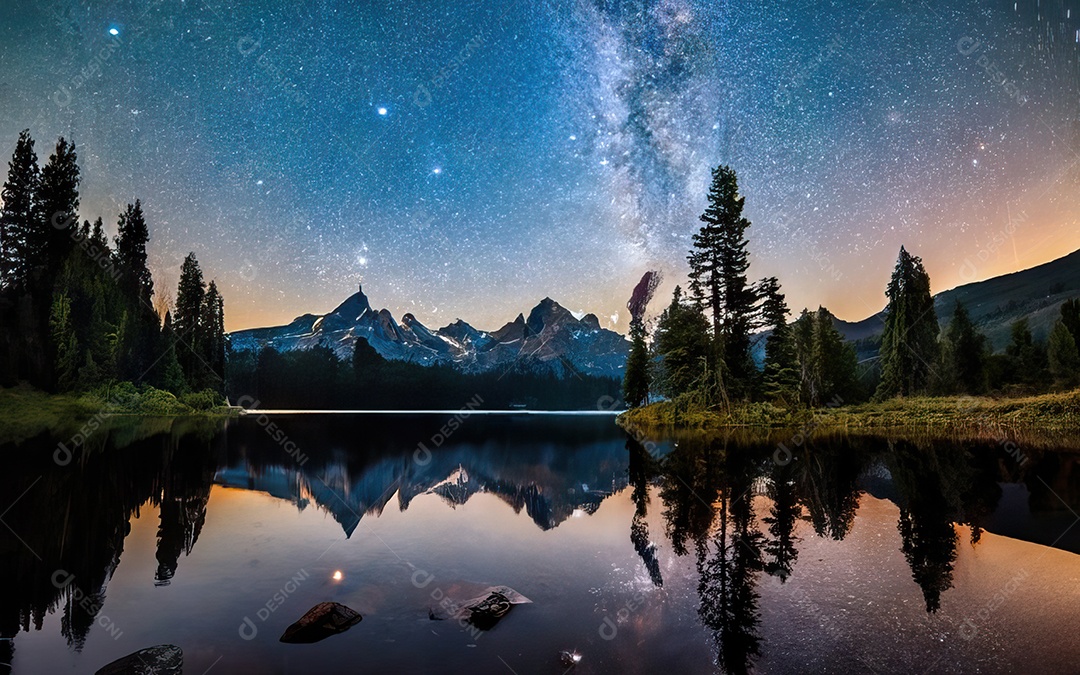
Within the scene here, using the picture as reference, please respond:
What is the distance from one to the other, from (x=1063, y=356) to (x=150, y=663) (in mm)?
91520

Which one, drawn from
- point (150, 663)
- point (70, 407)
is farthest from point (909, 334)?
point (70, 407)

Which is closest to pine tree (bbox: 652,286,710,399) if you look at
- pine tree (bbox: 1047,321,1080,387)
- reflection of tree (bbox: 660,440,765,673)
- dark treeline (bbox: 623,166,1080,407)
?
dark treeline (bbox: 623,166,1080,407)

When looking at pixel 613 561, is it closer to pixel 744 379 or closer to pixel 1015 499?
pixel 1015 499

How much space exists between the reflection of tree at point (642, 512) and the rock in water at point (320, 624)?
5969 mm

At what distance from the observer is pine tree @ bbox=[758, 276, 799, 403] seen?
163 feet

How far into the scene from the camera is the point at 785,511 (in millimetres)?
16344

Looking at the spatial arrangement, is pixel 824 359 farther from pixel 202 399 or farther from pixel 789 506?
pixel 202 399

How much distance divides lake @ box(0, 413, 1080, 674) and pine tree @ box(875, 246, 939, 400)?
4233 cm

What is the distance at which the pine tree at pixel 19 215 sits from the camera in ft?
210

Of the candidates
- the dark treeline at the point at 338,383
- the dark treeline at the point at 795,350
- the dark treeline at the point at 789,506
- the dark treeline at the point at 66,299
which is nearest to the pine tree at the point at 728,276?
the dark treeline at the point at 795,350

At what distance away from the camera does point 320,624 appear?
846 cm

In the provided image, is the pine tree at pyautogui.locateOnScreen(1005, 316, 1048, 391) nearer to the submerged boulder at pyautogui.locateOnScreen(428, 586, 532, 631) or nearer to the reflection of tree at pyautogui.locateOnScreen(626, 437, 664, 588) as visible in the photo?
the reflection of tree at pyautogui.locateOnScreen(626, 437, 664, 588)

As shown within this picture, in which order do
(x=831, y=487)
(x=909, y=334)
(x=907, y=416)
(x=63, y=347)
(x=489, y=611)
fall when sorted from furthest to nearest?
(x=909, y=334) < (x=63, y=347) < (x=907, y=416) < (x=831, y=487) < (x=489, y=611)

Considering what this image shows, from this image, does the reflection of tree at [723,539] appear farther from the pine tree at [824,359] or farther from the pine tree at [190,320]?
the pine tree at [190,320]
